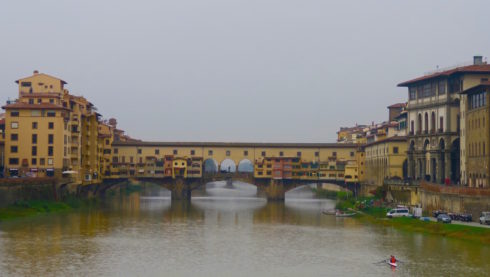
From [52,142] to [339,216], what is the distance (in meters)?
42.7

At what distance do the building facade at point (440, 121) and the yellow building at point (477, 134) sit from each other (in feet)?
8.53

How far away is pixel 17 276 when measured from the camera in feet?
148

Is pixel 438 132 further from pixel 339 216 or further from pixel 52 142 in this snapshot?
pixel 52 142

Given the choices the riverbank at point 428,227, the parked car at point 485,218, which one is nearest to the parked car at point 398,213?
the riverbank at point 428,227

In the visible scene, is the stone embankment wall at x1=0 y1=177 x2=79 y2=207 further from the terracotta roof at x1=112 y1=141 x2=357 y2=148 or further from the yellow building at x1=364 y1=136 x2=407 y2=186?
the yellow building at x1=364 y1=136 x2=407 y2=186

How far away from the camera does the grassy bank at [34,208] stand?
82625 millimetres

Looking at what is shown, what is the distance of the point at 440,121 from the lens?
98500 millimetres

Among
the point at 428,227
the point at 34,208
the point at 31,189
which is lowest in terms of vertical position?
the point at 428,227

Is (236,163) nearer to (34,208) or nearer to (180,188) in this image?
Result: (180,188)

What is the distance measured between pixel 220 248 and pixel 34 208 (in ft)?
124

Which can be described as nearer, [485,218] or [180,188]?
[485,218]

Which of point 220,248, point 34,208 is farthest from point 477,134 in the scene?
point 34,208

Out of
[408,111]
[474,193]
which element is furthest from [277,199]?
[474,193]

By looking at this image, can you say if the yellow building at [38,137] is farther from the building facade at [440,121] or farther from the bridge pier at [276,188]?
the building facade at [440,121]
